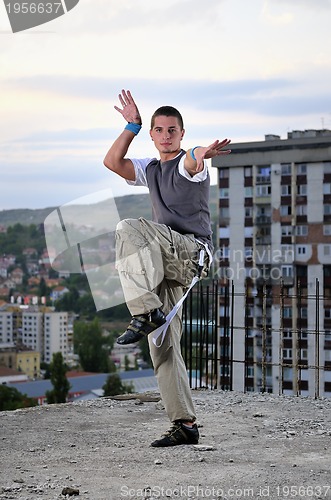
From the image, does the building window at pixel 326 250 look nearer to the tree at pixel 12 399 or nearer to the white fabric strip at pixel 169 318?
the tree at pixel 12 399

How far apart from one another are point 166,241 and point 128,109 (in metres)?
0.90

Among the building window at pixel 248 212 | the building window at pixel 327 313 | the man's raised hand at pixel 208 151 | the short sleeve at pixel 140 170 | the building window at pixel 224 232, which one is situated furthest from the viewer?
the building window at pixel 248 212

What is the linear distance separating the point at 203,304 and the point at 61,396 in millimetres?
54750

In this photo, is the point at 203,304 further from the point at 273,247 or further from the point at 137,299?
the point at 273,247

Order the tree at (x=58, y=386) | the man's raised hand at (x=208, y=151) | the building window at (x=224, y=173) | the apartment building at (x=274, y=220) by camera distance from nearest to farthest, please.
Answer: the man's raised hand at (x=208, y=151) < the apartment building at (x=274, y=220) < the building window at (x=224, y=173) < the tree at (x=58, y=386)

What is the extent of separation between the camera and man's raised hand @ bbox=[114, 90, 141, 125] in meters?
5.38

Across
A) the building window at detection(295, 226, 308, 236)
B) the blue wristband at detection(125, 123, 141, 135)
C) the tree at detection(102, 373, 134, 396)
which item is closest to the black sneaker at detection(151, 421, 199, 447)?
the blue wristband at detection(125, 123, 141, 135)

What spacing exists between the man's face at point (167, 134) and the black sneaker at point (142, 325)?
0.99 meters

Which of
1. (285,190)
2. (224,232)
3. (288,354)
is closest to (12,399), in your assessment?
(224,232)

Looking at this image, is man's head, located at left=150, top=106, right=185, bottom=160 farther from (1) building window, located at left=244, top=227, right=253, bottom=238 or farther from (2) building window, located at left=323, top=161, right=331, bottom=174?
(1) building window, located at left=244, top=227, right=253, bottom=238

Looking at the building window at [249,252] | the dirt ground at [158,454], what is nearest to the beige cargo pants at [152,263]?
the dirt ground at [158,454]

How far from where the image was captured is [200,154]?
194 inches

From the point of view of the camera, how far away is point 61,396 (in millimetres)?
63375

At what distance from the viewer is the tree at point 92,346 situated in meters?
87.7
